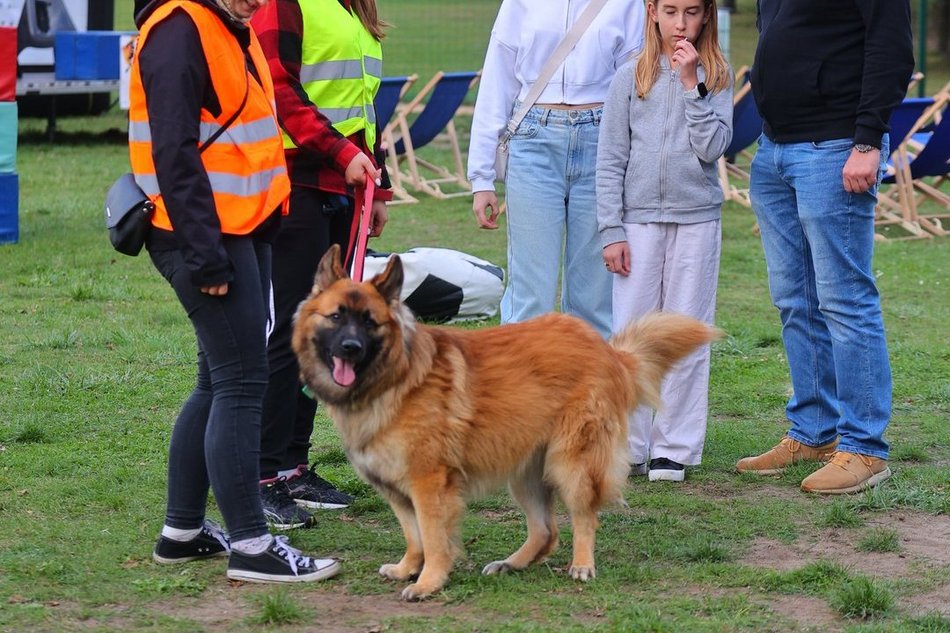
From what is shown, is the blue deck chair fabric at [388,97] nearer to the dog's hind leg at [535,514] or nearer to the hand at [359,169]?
the hand at [359,169]

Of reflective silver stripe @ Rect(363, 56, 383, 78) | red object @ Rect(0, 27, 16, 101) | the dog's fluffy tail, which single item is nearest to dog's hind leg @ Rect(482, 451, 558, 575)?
the dog's fluffy tail

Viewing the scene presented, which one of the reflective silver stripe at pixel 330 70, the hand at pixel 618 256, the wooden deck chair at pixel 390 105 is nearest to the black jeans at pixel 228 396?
the reflective silver stripe at pixel 330 70

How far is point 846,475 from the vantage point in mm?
4945

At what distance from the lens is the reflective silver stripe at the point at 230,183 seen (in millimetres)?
3678

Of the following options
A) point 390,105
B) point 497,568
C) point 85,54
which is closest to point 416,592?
point 497,568

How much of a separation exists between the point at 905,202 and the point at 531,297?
24.6ft

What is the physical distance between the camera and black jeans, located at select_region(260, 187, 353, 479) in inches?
177

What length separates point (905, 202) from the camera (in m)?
11.5

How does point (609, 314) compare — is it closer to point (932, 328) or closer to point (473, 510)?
point (473, 510)

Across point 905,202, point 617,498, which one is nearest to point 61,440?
point 617,498

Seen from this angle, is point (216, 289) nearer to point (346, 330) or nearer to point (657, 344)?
point (346, 330)

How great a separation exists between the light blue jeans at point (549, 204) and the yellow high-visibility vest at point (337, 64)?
0.72 metres

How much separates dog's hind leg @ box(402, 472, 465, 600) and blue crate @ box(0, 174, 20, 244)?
278 inches

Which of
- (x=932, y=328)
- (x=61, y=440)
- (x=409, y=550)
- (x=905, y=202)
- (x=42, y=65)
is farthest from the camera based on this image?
(x=42, y=65)
